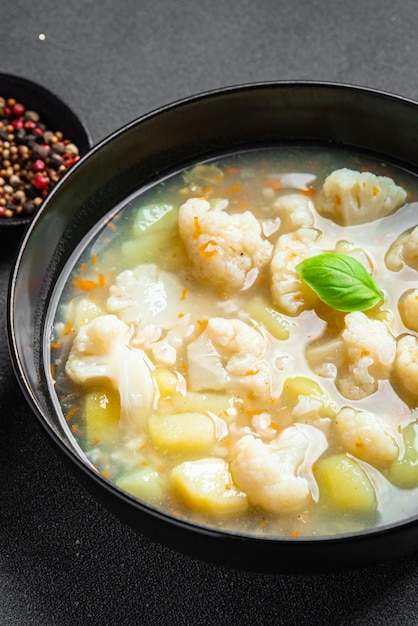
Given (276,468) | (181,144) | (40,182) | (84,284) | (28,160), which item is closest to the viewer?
(276,468)

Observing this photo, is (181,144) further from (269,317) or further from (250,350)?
(250,350)

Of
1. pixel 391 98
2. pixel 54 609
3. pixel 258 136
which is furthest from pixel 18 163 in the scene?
pixel 54 609

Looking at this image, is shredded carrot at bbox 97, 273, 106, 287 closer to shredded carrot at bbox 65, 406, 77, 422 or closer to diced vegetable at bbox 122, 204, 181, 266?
diced vegetable at bbox 122, 204, 181, 266

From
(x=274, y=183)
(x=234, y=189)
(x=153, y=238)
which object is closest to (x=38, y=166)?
(x=153, y=238)

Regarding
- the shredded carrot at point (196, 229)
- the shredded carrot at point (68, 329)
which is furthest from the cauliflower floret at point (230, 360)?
the shredded carrot at point (68, 329)

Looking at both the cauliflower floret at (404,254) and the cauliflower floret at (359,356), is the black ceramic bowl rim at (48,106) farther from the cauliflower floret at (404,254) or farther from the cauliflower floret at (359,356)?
the cauliflower floret at (359,356)

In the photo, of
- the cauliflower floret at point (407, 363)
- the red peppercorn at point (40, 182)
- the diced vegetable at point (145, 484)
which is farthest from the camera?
the red peppercorn at point (40, 182)

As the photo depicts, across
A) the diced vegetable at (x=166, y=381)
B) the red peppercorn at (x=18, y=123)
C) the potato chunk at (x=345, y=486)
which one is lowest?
the potato chunk at (x=345, y=486)
